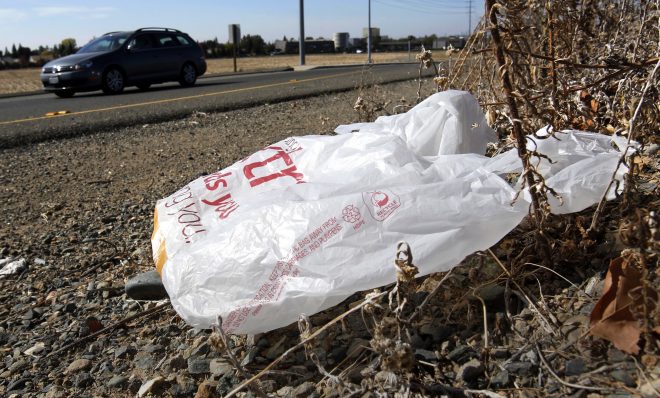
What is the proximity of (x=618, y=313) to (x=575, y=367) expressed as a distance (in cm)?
16

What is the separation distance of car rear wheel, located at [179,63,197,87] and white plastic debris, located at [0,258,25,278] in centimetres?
1036

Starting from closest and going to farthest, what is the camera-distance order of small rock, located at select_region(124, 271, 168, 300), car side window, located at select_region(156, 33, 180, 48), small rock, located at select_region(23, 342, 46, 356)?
small rock, located at select_region(23, 342, 46, 356), small rock, located at select_region(124, 271, 168, 300), car side window, located at select_region(156, 33, 180, 48)

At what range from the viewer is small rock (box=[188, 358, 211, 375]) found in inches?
68.2

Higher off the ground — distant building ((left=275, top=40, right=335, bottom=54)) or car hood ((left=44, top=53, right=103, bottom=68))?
distant building ((left=275, top=40, right=335, bottom=54))

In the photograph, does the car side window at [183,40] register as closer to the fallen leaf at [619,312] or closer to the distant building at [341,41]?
the fallen leaf at [619,312]

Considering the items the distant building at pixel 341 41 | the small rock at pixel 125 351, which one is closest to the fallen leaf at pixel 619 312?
the small rock at pixel 125 351

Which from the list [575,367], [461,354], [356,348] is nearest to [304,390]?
[356,348]

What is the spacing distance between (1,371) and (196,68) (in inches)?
462

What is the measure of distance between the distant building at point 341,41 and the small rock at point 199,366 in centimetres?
5830

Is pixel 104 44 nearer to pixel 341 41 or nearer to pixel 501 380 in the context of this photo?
pixel 501 380

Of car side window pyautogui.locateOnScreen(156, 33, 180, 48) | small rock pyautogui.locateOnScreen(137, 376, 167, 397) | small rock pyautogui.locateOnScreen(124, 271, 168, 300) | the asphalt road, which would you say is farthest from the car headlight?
small rock pyautogui.locateOnScreen(137, 376, 167, 397)

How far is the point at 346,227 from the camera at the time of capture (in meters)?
1.63

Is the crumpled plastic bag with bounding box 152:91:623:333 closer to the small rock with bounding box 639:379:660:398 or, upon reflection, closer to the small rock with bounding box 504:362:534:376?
the small rock with bounding box 504:362:534:376

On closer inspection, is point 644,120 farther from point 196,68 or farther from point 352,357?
point 196,68
